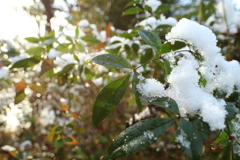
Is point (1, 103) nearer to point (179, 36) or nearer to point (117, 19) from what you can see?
point (179, 36)

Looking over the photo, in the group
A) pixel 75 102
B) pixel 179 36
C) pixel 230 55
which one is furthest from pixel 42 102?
pixel 179 36

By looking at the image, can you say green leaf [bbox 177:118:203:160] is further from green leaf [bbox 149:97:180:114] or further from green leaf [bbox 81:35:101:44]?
green leaf [bbox 81:35:101:44]

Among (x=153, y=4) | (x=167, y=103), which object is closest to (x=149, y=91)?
(x=167, y=103)

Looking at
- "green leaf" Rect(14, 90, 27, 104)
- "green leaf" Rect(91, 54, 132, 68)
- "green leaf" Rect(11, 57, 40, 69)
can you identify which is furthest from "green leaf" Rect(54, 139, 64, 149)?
"green leaf" Rect(91, 54, 132, 68)

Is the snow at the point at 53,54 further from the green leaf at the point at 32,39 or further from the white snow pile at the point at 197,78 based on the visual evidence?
the white snow pile at the point at 197,78

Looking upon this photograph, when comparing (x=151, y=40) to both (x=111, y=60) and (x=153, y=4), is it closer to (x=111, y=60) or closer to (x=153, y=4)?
(x=111, y=60)

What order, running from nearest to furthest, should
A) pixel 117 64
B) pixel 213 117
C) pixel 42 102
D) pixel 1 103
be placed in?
1. pixel 213 117
2. pixel 117 64
3. pixel 1 103
4. pixel 42 102
